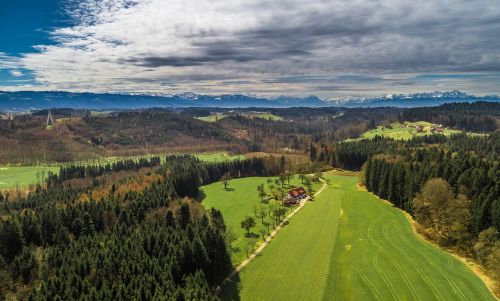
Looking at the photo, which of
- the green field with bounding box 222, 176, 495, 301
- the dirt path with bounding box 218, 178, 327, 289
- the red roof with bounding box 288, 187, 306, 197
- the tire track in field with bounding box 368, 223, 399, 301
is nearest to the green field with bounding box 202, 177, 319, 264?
the dirt path with bounding box 218, 178, 327, 289

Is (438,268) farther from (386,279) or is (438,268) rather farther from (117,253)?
(117,253)

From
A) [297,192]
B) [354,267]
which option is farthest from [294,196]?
[354,267]

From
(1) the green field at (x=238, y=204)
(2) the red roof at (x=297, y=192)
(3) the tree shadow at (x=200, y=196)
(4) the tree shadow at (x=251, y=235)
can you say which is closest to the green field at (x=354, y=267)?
(4) the tree shadow at (x=251, y=235)

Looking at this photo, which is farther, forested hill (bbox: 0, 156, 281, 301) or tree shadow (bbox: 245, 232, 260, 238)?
tree shadow (bbox: 245, 232, 260, 238)

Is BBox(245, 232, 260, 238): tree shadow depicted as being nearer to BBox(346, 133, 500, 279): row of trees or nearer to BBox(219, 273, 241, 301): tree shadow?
BBox(219, 273, 241, 301): tree shadow

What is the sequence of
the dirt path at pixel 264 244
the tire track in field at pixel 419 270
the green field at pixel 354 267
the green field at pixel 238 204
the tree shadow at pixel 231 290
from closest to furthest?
1. the tire track in field at pixel 419 270
2. the green field at pixel 354 267
3. the tree shadow at pixel 231 290
4. the dirt path at pixel 264 244
5. the green field at pixel 238 204

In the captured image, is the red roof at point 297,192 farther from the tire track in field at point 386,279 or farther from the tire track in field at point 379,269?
the tire track in field at point 386,279
